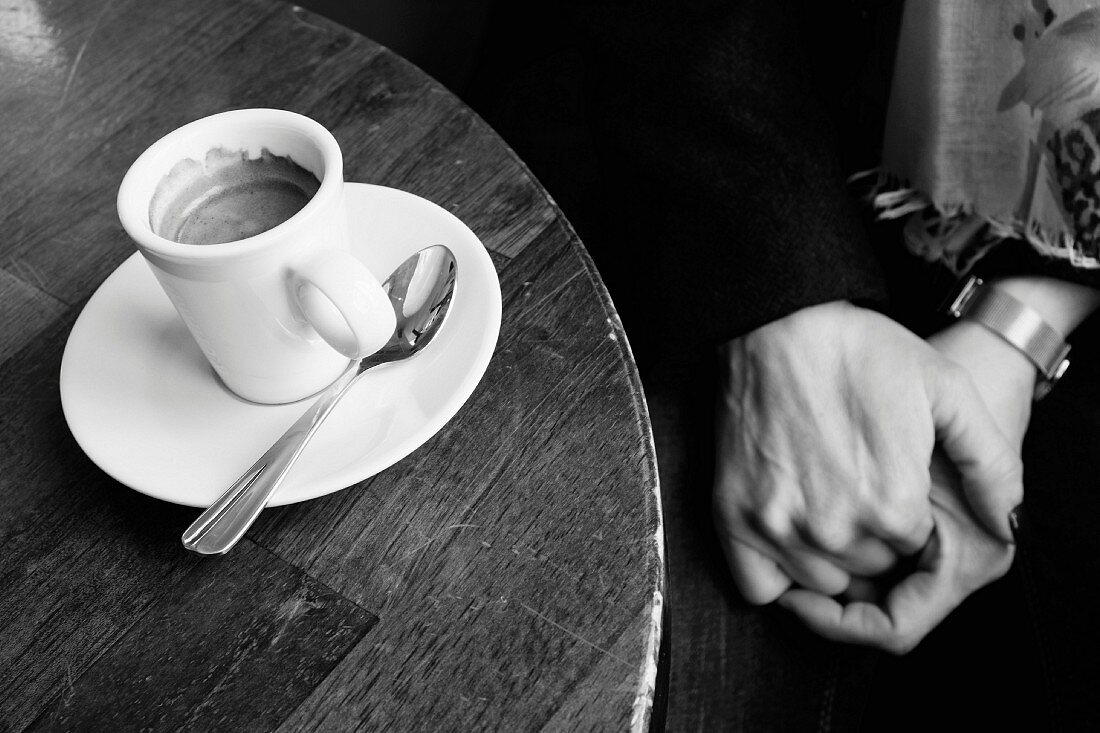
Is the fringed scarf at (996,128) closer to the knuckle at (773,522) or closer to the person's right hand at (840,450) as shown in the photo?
the person's right hand at (840,450)

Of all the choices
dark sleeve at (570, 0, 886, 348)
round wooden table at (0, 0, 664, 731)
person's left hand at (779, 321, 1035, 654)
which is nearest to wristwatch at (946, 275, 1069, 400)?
person's left hand at (779, 321, 1035, 654)

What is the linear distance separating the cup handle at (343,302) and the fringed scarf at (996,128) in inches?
19.1

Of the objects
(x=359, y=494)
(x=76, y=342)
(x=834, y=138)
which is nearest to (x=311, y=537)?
(x=359, y=494)

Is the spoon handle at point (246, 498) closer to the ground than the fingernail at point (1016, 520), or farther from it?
farther from it

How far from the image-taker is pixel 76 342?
463 millimetres

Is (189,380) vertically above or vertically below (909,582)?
above

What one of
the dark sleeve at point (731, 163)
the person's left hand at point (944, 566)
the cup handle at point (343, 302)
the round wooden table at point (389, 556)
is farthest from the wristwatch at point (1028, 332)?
the cup handle at point (343, 302)

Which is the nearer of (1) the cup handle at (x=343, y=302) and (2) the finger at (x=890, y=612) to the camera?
(1) the cup handle at (x=343, y=302)

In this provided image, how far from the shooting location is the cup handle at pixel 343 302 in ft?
1.31

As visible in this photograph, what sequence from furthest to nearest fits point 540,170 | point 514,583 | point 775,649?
point 540,170, point 775,649, point 514,583

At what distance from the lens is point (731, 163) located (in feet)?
2.08

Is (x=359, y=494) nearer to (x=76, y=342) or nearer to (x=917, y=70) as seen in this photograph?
(x=76, y=342)

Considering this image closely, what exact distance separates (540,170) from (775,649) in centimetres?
48

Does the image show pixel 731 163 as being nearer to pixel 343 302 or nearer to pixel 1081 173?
pixel 1081 173
